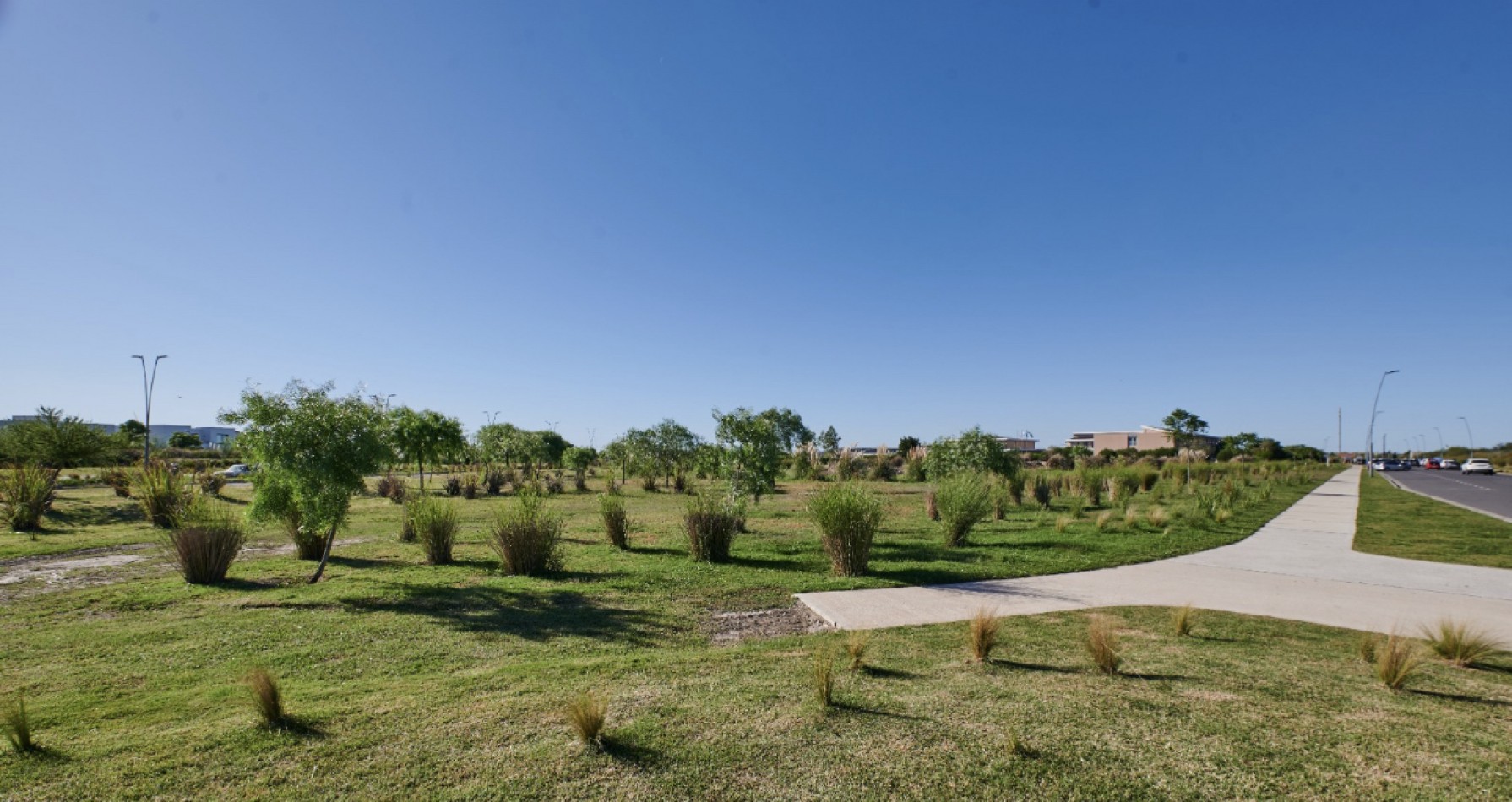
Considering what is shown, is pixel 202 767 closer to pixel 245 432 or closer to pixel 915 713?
pixel 915 713

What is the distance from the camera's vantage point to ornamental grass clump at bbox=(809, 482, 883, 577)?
9805mm

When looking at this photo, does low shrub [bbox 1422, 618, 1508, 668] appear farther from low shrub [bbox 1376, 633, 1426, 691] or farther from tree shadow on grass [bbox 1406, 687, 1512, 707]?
tree shadow on grass [bbox 1406, 687, 1512, 707]

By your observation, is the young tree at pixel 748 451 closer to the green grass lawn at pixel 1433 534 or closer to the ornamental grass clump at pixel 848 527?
the ornamental grass clump at pixel 848 527

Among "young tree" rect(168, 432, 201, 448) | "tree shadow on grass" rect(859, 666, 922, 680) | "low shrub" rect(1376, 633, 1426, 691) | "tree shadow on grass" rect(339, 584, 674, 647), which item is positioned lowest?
"young tree" rect(168, 432, 201, 448)

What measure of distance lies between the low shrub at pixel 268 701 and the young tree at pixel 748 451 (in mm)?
10418

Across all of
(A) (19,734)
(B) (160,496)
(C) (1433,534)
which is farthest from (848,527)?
(B) (160,496)

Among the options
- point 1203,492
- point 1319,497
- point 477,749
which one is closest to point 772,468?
point 477,749

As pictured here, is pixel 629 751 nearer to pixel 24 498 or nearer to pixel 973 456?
pixel 973 456

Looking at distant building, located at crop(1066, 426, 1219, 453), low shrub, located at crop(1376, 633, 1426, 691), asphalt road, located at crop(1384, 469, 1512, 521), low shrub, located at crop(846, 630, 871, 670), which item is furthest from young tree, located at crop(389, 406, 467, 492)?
distant building, located at crop(1066, 426, 1219, 453)

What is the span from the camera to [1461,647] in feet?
18.4

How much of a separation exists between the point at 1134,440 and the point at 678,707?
349ft

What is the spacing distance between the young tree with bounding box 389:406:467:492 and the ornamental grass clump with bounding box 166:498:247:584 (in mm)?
19358

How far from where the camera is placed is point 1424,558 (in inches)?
444

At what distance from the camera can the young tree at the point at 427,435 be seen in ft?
97.6
